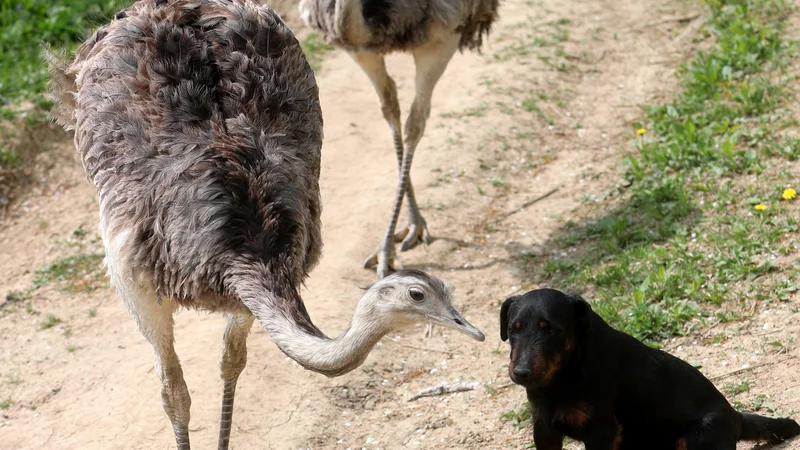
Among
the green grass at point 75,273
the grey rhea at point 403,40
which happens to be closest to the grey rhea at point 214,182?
the grey rhea at point 403,40

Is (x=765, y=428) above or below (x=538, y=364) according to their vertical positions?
below

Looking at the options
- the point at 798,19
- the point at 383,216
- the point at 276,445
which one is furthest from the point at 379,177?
the point at 798,19

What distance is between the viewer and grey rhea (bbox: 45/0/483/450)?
424cm

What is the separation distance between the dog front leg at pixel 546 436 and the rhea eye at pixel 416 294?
3.45 feet

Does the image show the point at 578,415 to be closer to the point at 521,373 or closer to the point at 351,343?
the point at 521,373

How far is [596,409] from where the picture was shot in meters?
4.42

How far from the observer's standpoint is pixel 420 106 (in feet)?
25.2

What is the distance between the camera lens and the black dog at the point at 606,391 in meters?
4.38

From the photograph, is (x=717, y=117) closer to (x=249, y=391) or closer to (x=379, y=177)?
(x=379, y=177)

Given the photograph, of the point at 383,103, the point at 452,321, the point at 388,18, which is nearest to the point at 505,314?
the point at 452,321

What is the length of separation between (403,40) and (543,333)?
344 centimetres

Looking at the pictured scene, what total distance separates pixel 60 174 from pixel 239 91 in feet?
15.5

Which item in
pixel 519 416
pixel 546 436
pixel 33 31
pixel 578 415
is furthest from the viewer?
pixel 33 31

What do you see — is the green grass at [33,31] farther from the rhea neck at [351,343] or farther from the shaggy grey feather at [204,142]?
the rhea neck at [351,343]
